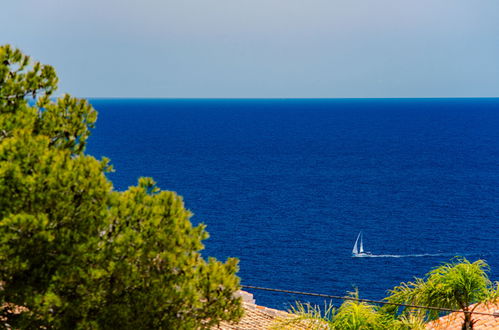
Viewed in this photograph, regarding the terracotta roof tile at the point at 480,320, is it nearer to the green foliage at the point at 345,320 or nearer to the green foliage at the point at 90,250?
the green foliage at the point at 345,320

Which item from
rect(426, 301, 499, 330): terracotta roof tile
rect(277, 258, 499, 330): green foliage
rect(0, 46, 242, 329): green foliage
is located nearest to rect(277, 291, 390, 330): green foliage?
rect(277, 258, 499, 330): green foliage

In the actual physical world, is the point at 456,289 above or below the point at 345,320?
above

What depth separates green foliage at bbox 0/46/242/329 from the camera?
29.7 ft

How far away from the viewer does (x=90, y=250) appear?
9672 millimetres

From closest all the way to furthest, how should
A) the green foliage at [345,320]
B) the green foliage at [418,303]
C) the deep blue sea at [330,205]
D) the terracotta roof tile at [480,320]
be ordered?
the green foliage at [345,320]
the green foliage at [418,303]
the terracotta roof tile at [480,320]
the deep blue sea at [330,205]

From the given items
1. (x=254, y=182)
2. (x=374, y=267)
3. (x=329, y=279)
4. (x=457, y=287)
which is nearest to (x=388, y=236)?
(x=374, y=267)

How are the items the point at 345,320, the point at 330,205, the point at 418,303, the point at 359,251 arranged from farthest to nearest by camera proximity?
the point at 330,205 → the point at 359,251 → the point at 418,303 → the point at 345,320

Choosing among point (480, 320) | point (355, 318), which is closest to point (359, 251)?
point (480, 320)

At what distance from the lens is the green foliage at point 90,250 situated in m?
9.06

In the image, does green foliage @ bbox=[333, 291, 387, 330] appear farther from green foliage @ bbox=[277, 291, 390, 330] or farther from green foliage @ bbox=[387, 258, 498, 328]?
green foliage @ bbox=[387, 258, 498, 328]

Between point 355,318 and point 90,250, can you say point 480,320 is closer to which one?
point 355,318

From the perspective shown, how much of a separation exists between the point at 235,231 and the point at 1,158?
72.0 metres

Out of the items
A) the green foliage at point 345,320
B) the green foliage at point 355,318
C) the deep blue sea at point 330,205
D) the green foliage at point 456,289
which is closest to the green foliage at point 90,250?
the green foliage at point 345,320

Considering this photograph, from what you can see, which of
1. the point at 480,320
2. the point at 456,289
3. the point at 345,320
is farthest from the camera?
the point at 480,320
